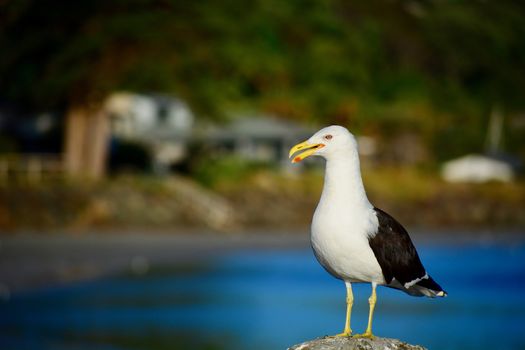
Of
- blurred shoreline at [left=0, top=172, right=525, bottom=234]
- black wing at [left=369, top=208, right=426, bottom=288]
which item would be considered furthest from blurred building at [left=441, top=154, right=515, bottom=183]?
black wing at [left=369, top=208, right=426, bottom=288]

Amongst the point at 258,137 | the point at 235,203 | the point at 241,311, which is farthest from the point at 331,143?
the point at 258,137

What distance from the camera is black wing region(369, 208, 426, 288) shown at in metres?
7.40

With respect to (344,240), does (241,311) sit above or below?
below

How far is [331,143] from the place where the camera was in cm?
725

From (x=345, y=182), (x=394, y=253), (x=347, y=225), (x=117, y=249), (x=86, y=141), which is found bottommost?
(x=117, y=249)

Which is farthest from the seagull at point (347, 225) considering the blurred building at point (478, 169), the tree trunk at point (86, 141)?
the blurred building at point (478, 169)

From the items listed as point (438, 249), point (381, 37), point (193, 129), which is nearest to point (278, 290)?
point (438, 249)

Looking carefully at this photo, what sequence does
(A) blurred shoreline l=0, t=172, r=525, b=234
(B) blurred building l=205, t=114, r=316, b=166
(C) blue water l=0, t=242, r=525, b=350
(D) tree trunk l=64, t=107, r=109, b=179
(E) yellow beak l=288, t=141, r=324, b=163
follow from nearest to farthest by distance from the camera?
(E) yellow beak l=288, t=141, r=324, b=163 < (C) blue water l=0, t=242, r=525, b=350 < (A) blurred shoreline l=0, t=172, r=525, b=234 < (D) tree trunk l=64, t=107, r=109, b=179 < (B) blurred building l=205, t=114, r=316, b=166

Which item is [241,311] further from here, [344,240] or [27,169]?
[27,169]

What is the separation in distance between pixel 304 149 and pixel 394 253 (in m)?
1.05

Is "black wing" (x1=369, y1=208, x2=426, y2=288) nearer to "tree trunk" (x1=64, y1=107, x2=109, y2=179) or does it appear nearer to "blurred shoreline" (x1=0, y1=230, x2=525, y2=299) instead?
"blurred shoreline" (x1=0, y1=230, x2=525, y2=299)

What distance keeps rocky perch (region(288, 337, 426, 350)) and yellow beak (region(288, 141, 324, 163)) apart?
1305mm

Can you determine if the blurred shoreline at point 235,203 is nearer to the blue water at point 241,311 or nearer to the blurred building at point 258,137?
the blurred building at point 258,137

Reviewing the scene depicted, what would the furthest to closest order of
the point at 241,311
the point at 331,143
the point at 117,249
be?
the point at 117,249 → the point at 241,311 → the point at 331,143
